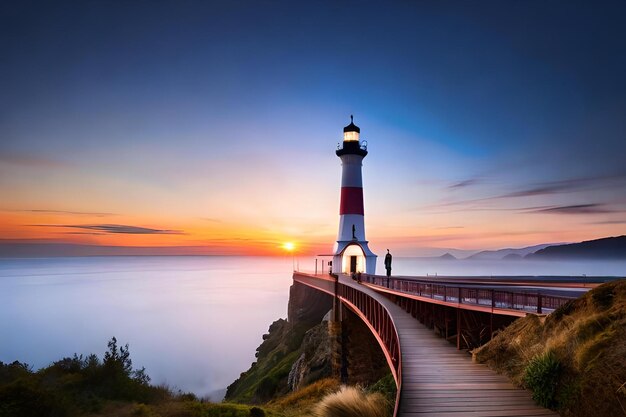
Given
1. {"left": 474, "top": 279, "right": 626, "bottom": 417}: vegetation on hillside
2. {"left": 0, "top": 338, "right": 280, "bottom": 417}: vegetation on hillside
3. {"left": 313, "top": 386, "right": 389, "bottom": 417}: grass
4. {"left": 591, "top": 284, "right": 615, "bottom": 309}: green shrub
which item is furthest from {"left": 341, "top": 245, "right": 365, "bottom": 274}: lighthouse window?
{"left": 591, "top": 284, "right": 615, "bottom": 309}: green shrub

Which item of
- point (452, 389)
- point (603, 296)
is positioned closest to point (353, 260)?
point (452, 389)

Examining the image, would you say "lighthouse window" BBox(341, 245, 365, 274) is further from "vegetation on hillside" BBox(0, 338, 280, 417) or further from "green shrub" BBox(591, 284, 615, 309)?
"green shrub" BBox(591, 284, 615, 309)

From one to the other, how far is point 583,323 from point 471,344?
5.29 metres

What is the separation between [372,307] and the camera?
20.2m

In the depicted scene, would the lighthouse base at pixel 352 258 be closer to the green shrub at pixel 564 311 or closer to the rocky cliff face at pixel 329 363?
the rocky cliff face at pixel 329 363

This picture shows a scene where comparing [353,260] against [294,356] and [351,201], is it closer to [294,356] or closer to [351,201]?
[351,201]

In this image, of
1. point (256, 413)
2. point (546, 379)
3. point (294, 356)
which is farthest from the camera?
point (294, 356)

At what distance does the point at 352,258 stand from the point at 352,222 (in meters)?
4.04

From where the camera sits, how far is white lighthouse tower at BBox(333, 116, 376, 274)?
40.9m

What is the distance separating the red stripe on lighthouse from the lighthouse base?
132 inches

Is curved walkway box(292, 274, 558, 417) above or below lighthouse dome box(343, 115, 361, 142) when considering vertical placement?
below

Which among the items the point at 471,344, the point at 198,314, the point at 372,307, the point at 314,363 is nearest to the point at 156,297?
the point at 198,314

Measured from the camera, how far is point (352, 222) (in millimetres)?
40906

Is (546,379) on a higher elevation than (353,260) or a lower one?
lower
